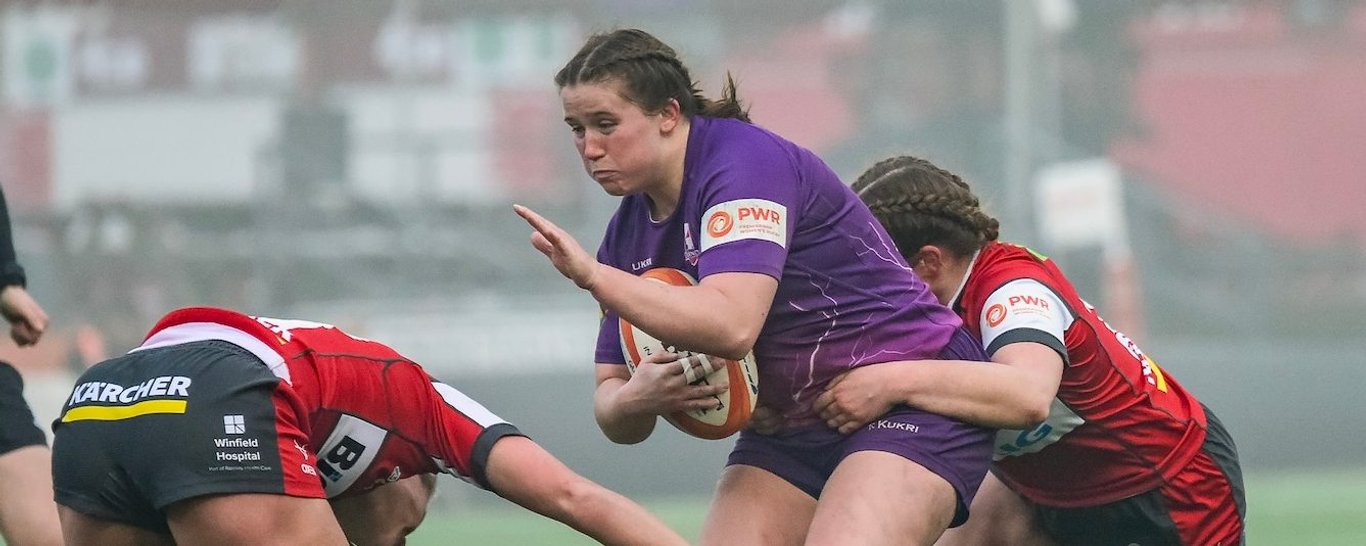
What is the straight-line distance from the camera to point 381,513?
384cm

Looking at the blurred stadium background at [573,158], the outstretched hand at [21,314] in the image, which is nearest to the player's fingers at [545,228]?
the outstretched hand at [21,314]

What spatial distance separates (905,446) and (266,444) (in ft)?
4.58

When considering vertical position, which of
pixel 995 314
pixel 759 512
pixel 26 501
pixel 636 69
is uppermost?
pixel 636 69

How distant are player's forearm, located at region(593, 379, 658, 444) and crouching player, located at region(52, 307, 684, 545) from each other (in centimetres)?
27

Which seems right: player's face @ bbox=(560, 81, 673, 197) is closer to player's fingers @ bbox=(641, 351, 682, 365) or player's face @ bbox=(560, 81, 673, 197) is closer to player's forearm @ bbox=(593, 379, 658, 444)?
player's fingers @ bbox=(641, 351, 682, 365)

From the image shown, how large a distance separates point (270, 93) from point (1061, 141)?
22.8 ft

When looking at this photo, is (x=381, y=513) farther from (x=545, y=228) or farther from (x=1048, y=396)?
(x=1048, y=396)

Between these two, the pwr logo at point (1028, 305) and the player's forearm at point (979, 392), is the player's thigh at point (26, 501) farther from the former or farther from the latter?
the pwr logo at point (1028, 305)

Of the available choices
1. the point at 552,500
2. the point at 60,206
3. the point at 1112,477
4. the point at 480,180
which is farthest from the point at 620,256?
the point at 60,206

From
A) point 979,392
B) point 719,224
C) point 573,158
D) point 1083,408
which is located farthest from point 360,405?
point 573,158

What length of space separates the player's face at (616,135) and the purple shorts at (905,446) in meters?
0.75

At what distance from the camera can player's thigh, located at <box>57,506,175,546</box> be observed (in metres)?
3.51

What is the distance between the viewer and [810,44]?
14.6 meters

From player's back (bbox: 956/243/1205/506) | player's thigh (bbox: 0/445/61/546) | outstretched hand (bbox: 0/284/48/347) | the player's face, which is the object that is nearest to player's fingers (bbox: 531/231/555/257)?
the player's face
